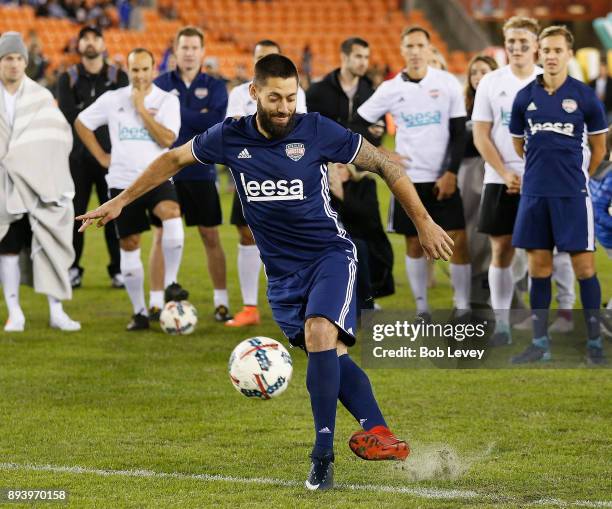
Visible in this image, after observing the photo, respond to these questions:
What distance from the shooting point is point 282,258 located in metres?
5.80

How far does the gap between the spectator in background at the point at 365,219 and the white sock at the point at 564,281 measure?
1.38 m

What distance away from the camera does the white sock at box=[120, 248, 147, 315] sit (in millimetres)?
9828

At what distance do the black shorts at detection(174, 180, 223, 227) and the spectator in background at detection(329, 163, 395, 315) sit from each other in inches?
43.3

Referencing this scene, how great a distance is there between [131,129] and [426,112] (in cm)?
236

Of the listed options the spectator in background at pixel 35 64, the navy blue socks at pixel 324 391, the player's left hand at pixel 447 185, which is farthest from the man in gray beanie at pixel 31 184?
the spectator in background at pixel 35 64

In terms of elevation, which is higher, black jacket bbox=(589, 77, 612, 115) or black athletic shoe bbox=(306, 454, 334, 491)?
black jacket bbox=(589, 77, 612, 115)

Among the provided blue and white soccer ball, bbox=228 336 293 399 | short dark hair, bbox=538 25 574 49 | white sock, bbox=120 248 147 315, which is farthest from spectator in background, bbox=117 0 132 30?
blue and white soccer ball, bbox=228 336 293 399

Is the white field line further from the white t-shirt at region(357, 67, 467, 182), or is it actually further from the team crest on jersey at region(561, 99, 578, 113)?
the white t-shirt at region(357, 67, 467, 182)

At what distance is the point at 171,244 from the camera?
981 cm

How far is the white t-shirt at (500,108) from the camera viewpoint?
891cm

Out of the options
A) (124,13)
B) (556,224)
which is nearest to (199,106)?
(556,224)

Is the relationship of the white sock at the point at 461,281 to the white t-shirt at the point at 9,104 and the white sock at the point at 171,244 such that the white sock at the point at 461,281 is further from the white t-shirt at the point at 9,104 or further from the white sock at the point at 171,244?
the white t-shirt at the point at 9,104

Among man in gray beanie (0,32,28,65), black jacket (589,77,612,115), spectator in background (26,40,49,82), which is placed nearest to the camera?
man in gray beanie (0,32,28,65)

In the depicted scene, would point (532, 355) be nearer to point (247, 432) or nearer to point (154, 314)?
point (247, 432)
